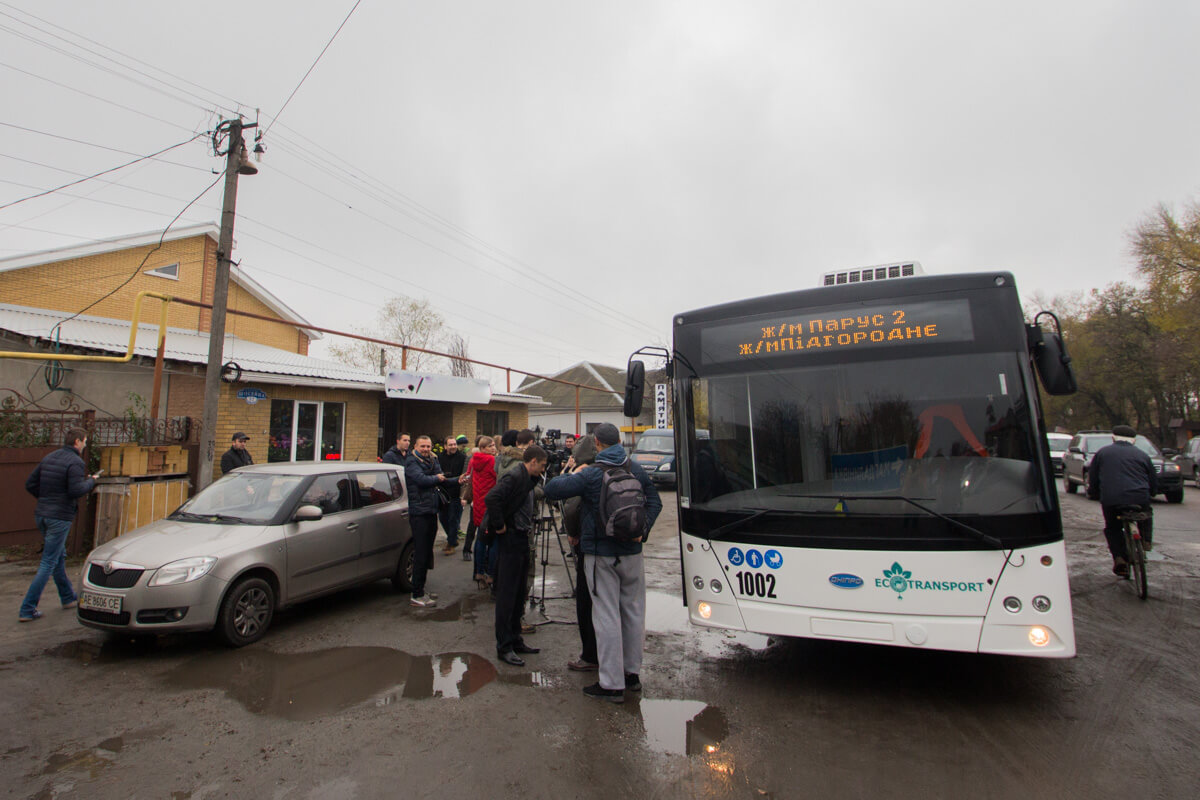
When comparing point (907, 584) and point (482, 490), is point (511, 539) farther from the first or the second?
point (907, 584)

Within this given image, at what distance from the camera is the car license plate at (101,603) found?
480 centimetres

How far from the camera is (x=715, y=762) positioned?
332 cm

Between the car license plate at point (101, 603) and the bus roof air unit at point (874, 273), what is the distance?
6.20 metres

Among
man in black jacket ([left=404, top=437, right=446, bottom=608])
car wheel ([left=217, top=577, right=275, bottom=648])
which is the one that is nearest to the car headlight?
car wheel ([left=217, top=577, right=275, bottom=648])

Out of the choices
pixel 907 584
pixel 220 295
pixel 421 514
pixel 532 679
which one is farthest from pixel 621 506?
pixel 220 295

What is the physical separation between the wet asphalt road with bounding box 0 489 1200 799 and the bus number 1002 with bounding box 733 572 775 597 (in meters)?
0.74

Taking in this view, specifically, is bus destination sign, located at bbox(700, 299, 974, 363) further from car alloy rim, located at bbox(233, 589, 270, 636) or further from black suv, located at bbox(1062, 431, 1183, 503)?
black suv, located at bbox(1062, 431, 1183, 503)

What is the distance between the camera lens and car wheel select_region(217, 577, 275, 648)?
16.4 feet

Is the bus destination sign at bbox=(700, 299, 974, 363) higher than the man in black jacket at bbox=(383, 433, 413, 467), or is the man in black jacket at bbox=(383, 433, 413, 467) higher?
the bus destination sign at bbox=(700, 299, 974, 363)

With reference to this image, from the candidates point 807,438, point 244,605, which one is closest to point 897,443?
point 807,438

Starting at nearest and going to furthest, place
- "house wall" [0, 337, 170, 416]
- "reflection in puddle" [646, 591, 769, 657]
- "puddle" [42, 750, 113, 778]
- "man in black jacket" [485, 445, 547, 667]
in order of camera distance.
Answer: "puddle" [42, 750, 113, 778]
"man in black jacket" [485, 445, 547, 667]
"reflection in puddle" [646, 591, 769, 657]
"house wall" [0, 337, 170, 416]

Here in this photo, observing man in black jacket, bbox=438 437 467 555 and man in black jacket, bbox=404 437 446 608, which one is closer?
man in black jacket, bbox=404 437 446 608

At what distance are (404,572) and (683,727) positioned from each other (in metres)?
4.29

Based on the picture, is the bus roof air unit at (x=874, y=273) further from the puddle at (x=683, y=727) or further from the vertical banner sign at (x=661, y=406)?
the vertical banner sign at (x=661, y=406)
